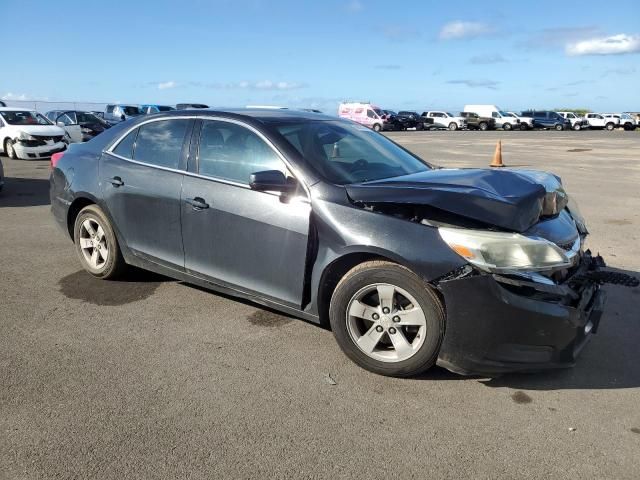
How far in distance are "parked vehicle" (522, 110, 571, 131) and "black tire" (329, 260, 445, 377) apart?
183 feet

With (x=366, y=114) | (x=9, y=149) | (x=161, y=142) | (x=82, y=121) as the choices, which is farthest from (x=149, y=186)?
(x=366, y=114)

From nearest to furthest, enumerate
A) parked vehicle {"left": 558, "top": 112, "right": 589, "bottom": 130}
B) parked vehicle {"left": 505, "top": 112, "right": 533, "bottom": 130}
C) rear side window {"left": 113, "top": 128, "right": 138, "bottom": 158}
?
rear side window {"left": 113, "top": 128, "right": 138, "bottom": 158} < parked vehicle {"left": 505, "top": 112, "right": 533, "bottom": 130} < parked vehicle {"left": 558, "top": 112, "right": 589, "bottom": 130}

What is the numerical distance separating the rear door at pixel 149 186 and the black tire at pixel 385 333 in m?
1.54

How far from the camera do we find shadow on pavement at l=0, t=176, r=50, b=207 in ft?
31.7

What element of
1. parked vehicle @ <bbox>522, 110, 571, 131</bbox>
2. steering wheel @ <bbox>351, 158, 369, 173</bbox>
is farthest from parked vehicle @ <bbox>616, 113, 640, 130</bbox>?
steering wheel @ <bbox>351, 158, 369, 173</bbox>

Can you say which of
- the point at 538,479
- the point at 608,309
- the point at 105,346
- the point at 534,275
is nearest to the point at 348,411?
the point at 538,479

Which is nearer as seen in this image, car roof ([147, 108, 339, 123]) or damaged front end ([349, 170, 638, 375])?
damaged front end ([349, 170, 638, 375])

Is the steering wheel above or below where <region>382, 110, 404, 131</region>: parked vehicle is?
above

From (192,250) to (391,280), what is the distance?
1731 millimetres

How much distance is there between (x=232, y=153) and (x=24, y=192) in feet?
27.5

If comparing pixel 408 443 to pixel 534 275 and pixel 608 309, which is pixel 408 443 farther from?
pixel 608 309

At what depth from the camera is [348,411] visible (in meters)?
3.10

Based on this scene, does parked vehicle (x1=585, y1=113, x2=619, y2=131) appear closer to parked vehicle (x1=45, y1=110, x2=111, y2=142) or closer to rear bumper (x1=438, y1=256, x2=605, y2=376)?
parked vehicle (x1=45, y1=110, x2=111, y2=142)

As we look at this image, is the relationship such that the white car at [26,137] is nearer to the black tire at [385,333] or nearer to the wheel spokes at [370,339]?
the black tire at [385,333]
